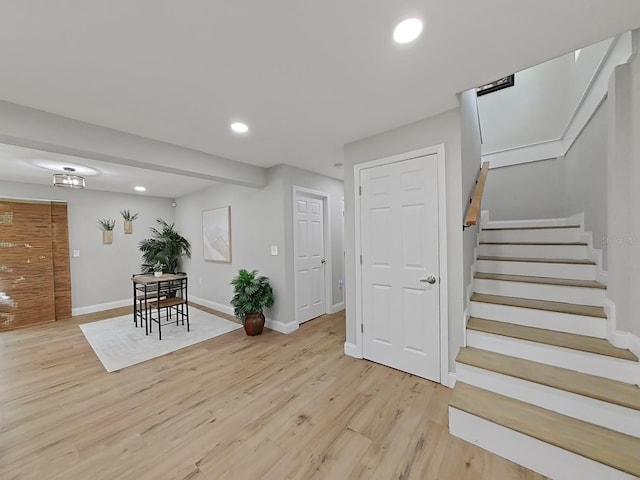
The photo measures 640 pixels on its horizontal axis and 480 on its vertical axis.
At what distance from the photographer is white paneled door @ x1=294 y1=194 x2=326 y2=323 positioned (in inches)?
152

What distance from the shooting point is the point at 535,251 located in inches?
107

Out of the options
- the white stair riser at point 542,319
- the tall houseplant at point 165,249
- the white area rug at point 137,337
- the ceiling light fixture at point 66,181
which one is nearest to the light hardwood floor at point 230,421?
the white area rug at point 137,337

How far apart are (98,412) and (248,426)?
51.7 inches

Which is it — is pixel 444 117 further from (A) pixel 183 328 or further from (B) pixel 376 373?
(A) pixel 183 328

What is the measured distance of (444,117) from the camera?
2215 mm

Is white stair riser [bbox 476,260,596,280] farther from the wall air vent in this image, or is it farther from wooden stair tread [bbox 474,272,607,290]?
the wall air vent

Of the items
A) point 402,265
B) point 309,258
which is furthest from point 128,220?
point 402,265

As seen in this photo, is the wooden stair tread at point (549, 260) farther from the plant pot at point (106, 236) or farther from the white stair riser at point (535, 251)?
the plant pot at point (106, 236)

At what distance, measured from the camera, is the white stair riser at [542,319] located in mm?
1824

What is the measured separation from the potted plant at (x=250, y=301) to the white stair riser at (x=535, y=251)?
2.99 meters

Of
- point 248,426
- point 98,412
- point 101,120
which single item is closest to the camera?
point 248,426

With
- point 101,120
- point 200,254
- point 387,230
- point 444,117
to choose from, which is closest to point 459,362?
point 387,230

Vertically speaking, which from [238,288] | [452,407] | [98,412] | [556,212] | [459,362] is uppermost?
[556,212]

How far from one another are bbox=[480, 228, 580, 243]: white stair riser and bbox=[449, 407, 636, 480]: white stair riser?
2.29 m
